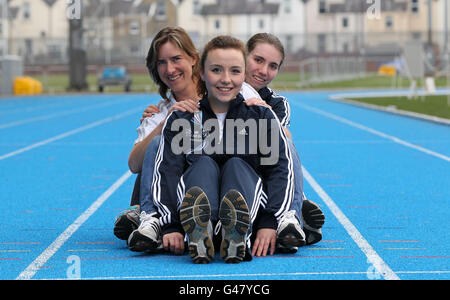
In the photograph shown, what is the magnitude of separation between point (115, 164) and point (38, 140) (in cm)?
432

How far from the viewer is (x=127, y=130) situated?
17125mm

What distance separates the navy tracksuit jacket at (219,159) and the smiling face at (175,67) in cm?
45

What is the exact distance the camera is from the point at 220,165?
5.52 meters

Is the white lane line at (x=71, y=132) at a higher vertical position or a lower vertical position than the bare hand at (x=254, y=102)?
lower

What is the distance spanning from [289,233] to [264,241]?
0.63ft

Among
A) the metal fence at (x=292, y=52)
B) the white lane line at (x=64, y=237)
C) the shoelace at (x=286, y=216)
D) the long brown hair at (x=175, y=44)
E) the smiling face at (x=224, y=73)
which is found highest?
the metal fence at (x=292, y=52)

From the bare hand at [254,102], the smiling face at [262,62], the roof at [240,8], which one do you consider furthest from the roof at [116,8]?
the bare hand at [254,102]

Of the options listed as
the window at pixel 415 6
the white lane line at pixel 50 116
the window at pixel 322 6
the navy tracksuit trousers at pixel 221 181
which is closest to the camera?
the navy tracksuit trousers at pixel 221 181

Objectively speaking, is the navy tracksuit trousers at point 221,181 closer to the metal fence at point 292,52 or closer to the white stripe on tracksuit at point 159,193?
the white stripe on tracksuit at point 159,193

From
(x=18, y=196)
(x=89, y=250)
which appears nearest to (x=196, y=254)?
(x=89, y=250)

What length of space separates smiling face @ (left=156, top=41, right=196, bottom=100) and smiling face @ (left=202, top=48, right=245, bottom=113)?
0.48m

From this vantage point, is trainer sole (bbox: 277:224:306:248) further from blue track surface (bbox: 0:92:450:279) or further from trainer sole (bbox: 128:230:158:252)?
trainer sole (bbox: 128:230:158:252)

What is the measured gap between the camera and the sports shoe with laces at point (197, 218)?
4965 millimetres
